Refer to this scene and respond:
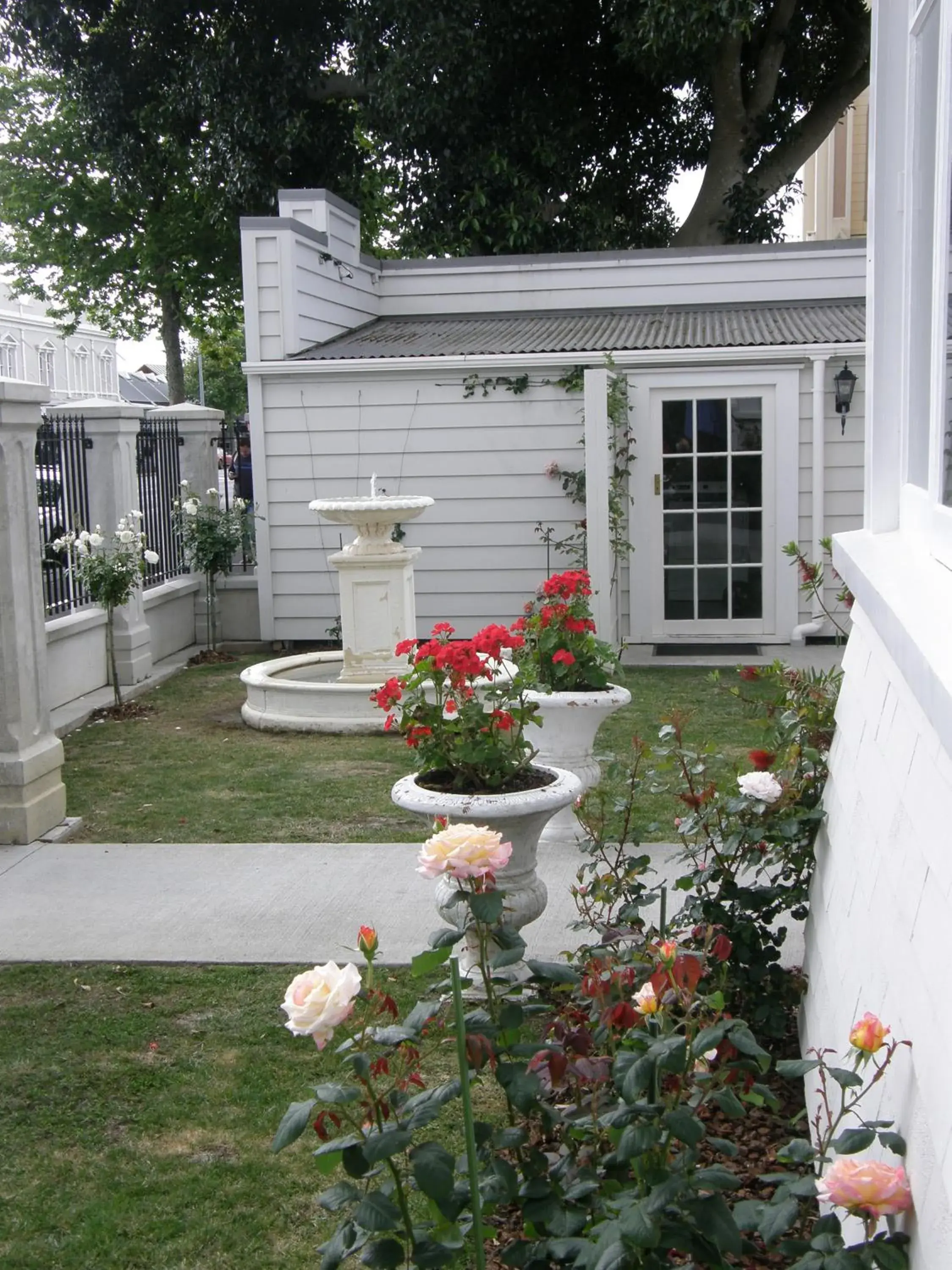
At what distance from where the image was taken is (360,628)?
10.2m

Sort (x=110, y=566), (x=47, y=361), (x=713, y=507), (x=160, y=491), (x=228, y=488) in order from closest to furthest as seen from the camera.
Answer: (x=110, y=566) < (x=713, y=507) < (x=160, y=491) < (x=228, y=488) < (x=47, y=361)

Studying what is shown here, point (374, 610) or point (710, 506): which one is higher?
point (710, 506)

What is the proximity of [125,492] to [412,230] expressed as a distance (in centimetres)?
848

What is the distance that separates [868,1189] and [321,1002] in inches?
36.1

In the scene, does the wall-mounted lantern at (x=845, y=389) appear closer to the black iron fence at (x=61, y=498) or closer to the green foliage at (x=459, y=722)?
the black iron fence at (x=61, y=498)

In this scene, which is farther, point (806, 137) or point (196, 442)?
point (806, 137)

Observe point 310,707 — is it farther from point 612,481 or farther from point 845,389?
point 845,389

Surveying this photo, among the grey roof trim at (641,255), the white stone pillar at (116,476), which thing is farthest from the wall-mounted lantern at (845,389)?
the white stone pillar at (116,476)

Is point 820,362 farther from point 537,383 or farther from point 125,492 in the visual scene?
point 125,492

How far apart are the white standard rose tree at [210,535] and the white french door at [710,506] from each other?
3752 mm

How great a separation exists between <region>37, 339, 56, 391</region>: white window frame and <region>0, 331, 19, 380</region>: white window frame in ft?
4.64

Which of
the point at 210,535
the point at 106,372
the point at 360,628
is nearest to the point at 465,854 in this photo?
the point at 360,628

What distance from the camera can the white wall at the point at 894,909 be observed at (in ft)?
6.00

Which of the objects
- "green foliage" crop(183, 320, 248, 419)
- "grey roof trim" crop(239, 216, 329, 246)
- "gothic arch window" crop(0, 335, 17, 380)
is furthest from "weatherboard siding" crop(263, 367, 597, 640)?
"gothic arch window" crop(0, 335, 17, 380)
